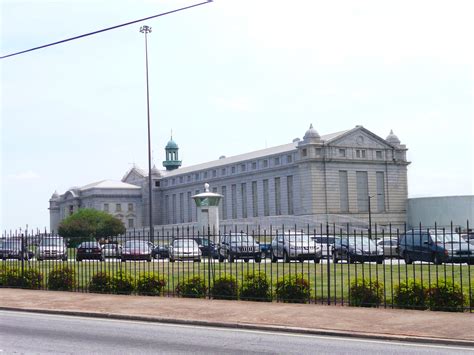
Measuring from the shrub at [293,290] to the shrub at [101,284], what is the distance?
603 centimetres

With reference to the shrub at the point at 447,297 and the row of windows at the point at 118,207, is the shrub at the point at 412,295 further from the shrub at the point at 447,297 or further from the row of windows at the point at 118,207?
the row of windows at the point at 118,207

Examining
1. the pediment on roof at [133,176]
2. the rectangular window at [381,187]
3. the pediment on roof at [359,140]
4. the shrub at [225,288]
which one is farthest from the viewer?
the pediment on roof at [133,176]

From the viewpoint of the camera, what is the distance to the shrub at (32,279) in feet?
81.8

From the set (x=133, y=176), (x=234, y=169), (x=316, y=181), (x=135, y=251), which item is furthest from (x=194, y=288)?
(x=133, y=176)

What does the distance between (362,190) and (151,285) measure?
3700 inches

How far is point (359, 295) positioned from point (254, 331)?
399 centimetres

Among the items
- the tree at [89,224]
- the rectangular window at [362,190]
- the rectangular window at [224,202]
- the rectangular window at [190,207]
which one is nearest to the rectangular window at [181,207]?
the rectangular window at [190,207]

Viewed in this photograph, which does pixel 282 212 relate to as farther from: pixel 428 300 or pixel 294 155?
pixel 428 300

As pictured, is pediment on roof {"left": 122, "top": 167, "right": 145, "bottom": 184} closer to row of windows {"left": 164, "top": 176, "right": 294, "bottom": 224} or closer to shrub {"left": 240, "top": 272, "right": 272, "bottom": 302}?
row of windows {"left": 164, "top": 176, "right": 294, "bottom": 224}

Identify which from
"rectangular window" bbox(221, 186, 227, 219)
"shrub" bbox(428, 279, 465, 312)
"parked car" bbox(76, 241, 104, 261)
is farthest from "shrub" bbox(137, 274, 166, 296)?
"rectangular window" bbox(221, 186, 227, 219)

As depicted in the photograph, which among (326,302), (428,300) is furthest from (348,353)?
(326,302)

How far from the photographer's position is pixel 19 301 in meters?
20.6

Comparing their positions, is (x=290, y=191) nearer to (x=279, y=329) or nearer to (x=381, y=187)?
(x=381, y=187)

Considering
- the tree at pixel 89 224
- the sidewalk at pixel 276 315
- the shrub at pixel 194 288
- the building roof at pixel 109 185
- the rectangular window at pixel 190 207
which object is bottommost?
the sidewalk at pixel 276 315
